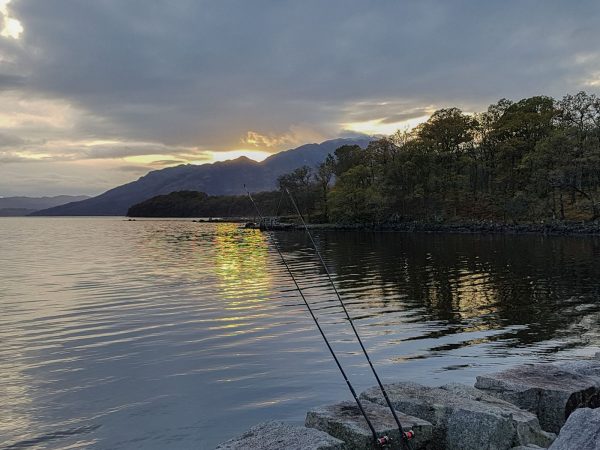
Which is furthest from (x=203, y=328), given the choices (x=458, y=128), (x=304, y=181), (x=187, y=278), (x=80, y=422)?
(x=304, y=181)

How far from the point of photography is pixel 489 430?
724 centimetres

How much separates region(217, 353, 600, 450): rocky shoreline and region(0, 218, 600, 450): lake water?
3541 mm

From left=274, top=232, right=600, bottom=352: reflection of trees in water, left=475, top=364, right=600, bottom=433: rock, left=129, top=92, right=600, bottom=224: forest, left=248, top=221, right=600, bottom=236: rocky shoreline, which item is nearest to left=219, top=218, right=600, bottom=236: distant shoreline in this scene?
left=248, top=221, right=600, bottom=236: rocky shoreline

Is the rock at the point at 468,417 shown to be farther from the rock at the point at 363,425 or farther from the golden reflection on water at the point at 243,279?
the golden reflection on water at the point at 243,279

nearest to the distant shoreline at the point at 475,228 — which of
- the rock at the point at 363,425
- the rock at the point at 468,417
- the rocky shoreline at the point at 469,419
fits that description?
the rocky shoreline at the point at 469,419

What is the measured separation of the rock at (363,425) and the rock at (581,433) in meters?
2.04

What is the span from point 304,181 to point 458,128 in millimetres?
51787

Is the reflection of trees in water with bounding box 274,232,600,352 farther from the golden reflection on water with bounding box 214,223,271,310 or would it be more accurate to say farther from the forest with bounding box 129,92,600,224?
the forest with bounding box 129,92,600,224

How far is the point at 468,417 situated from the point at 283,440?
2.97 metres

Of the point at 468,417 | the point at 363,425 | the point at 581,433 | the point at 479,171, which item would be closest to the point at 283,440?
the point at 363,425

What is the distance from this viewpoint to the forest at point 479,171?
96188mm

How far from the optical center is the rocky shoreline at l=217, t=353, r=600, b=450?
255 inches

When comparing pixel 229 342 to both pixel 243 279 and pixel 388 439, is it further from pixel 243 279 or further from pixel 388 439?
pixel 243 279

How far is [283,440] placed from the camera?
665cm
